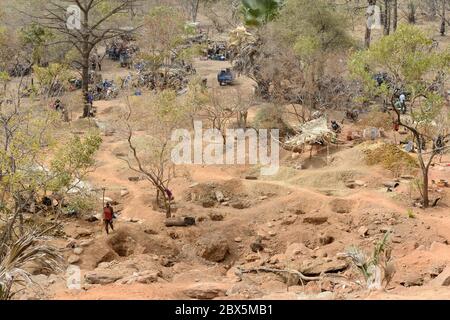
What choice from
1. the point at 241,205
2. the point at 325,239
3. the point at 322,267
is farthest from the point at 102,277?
the point at 241,205

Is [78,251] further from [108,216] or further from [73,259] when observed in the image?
[108,216]

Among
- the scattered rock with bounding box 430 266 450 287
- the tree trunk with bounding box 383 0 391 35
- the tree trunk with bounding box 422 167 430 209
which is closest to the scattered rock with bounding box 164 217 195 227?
the tree trunk with bounding box 422 167 430 209

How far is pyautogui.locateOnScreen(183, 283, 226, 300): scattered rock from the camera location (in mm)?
9461

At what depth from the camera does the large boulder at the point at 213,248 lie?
42.7ft

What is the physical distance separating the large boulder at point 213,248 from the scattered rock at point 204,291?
126 inches

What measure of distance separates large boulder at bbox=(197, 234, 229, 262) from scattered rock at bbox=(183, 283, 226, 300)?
321 cm

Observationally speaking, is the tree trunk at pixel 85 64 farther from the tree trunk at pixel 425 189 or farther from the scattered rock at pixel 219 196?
the tree trunk at pixel 425 189

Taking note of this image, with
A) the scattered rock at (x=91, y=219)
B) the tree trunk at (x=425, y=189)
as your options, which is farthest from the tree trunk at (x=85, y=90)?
the tree trunk at (x=425, y=189)

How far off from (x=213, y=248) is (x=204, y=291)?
11.7 ft

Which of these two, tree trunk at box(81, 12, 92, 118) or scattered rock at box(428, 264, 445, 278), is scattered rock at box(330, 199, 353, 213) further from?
tree trunk at box(81, 12, 92, 118)

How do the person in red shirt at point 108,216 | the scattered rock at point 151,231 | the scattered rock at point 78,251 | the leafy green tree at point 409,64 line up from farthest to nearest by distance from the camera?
the scattered rock at point 151,231
the leafy green tree at point 409,64
the person in red shirt at point 108,216
the scattered rock at point 78,251

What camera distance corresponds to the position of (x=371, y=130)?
66.7ft

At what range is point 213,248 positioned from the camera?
515 inches

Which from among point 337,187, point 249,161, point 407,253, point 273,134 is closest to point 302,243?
point 407,253
